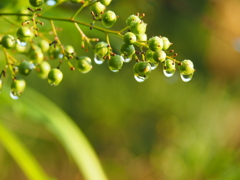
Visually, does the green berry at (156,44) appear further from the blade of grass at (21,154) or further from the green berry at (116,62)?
the blade of grass at (21,154)

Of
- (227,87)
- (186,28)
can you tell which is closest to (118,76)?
(186,28)

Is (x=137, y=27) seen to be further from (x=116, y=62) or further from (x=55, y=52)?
(x=55, y=52)

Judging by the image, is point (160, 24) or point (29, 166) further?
point (160, 24)

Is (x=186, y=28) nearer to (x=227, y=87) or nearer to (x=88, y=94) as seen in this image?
(x=227, y=87)

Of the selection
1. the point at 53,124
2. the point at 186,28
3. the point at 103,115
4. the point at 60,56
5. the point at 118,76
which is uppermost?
the point at 186,28

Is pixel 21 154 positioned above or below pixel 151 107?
below

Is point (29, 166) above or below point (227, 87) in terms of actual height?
below

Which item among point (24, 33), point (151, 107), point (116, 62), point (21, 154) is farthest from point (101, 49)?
point (151, 107)

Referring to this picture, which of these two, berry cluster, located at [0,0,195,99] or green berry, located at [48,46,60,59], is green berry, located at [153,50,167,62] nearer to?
berry cluster, located at [0,0,195,99]

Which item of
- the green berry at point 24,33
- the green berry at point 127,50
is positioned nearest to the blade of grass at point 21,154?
the green berry at point 24,33
